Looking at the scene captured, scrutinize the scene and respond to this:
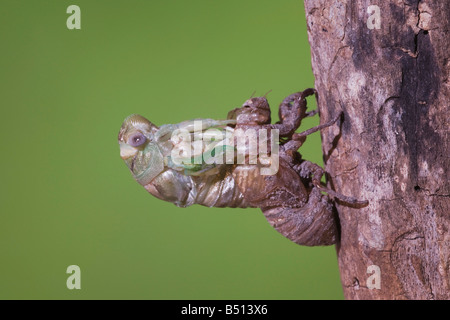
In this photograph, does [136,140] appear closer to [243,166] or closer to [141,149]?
[141,149]

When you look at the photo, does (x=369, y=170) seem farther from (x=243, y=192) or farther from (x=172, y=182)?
(x=172, y=182)

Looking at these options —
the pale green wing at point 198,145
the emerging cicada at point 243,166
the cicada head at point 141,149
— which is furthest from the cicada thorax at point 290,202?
the cicada head at point 141,149

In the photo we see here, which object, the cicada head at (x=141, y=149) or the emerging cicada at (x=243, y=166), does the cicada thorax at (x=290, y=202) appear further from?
the cicada head at (x=141, y=149)

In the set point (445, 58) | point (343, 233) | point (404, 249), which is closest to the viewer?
point (445, 58)

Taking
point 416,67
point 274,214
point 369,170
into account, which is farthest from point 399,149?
point 274,214

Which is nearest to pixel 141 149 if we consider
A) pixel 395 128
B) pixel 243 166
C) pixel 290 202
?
pixel 243 166

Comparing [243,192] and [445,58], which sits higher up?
[445,58]

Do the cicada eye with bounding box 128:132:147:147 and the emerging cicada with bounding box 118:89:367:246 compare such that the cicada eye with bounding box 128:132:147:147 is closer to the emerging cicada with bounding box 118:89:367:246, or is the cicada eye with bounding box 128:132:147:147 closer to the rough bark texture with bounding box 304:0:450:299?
the emerging cicada with bounding box 118:89:367:246

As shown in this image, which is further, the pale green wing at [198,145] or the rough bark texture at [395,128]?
the pale green wing at [198,145]
